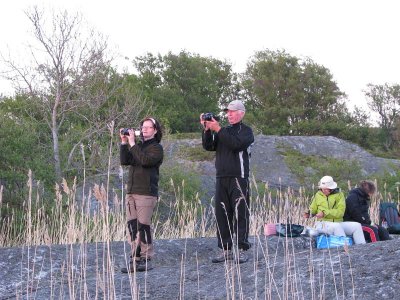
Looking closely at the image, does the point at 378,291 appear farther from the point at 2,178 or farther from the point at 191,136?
the point at 191,136

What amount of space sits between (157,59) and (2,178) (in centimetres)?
2623

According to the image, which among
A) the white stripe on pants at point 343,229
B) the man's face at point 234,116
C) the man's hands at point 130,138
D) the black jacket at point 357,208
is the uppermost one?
the man's face at point 234,116

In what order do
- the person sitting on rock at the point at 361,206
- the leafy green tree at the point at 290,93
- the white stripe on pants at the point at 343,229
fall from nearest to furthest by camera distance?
the white stripe on pants at the point at 343,229, the person sitting on rock at the point at 361,206, the leafy green tree at the point at 290,93

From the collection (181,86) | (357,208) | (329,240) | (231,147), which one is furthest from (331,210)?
(181,86)

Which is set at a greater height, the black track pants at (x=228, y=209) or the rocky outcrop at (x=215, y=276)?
the black track pants at (x=228, y=209)

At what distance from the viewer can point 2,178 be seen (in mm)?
13102

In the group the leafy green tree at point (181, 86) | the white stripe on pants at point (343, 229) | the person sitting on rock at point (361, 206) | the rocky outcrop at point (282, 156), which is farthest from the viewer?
the leafy green tree at point (181, 86)

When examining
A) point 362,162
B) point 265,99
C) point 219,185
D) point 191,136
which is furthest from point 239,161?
point 265,99

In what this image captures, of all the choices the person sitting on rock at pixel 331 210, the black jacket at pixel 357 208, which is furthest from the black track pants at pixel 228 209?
the black jacket at pixel 357 208

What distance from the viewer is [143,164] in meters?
7.41

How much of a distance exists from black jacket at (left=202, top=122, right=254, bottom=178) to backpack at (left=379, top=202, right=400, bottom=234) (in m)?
3.65

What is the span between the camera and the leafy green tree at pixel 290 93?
4067cm

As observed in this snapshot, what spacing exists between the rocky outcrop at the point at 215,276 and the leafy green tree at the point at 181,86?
2655cm

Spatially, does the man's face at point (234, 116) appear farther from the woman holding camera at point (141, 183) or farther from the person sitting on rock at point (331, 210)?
the person sitting on rock at point (331, 210)
